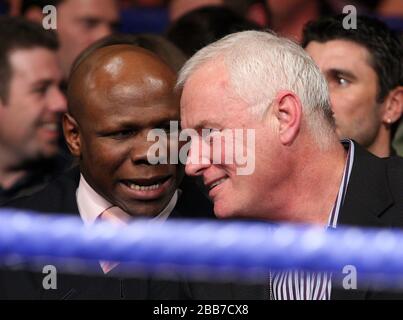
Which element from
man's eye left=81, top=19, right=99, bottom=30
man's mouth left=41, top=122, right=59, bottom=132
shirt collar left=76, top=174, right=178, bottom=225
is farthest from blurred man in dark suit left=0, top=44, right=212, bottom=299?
man's eye left=81, top=19, right=99, bottom=30

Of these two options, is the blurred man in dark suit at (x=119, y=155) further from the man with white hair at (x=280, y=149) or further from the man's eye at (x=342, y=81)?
the man's eye at (x=342, y=81)

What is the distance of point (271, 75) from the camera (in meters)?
2.06

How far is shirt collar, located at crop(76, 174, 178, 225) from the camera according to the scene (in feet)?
7.59

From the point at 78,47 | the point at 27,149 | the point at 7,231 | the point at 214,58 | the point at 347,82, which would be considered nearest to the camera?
the point at 7,231

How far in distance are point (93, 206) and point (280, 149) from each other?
21.1 inches

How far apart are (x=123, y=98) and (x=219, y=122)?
310 millimetres

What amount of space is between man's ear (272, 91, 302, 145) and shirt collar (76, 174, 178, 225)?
42 centimetres

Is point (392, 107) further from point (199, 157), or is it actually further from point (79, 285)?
point (79, 285)

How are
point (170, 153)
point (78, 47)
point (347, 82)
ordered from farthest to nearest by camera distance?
point (78, 47), point (347, 82), point (170, 153)

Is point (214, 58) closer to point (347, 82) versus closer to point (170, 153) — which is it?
point (170, 153)

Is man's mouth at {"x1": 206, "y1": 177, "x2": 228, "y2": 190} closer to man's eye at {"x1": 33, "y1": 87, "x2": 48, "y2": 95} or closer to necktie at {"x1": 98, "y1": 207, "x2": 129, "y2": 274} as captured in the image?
necktie at {"x1": 98, "y1": 207, "x2": 129, "y2": 274}

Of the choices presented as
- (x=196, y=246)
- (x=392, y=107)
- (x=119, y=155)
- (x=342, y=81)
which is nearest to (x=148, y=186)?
(x=119, y=155)

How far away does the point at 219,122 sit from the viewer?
204 centimetres
